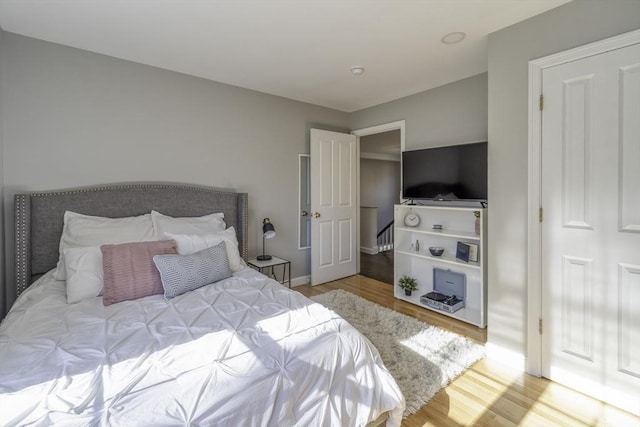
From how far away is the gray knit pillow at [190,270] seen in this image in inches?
77.1

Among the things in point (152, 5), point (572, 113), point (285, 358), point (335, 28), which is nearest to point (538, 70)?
point (572, 113)

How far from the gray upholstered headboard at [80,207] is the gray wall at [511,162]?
2621 mm

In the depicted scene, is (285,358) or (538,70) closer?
(285,358)

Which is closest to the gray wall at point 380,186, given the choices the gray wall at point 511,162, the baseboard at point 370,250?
the baseboard at point 370,250

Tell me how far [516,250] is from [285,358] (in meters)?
1.92

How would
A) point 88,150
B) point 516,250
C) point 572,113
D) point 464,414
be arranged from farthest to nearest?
point 88,150 < point 516,250 < point 572,113 < point 464,414

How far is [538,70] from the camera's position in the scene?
2.07 metres

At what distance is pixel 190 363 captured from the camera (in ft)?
3.89

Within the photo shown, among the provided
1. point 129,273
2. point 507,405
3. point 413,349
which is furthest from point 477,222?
point 129,273

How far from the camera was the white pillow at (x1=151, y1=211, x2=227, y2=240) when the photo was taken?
2566mm

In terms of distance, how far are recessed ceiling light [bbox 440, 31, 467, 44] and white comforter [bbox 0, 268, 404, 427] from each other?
228cm

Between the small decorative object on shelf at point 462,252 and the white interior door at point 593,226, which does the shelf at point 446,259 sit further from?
the white interior door at point 593,226

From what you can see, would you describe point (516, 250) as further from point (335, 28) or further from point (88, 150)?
point (88, 150)

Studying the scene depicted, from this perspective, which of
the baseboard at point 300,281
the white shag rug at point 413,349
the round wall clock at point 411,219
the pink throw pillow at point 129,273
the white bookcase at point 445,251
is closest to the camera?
the pink throw pillow at point 129,273
